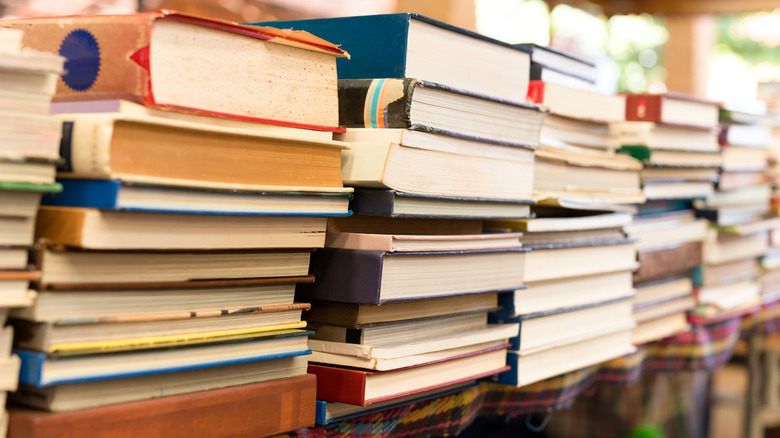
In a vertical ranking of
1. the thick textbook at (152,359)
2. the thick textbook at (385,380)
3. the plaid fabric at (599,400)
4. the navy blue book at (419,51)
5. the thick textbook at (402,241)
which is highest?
the navy blue book at (419,51)

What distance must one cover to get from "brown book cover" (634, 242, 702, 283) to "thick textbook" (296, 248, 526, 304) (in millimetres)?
591

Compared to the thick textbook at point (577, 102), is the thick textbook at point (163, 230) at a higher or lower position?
lower

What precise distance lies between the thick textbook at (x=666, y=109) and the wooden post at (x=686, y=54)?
275cm

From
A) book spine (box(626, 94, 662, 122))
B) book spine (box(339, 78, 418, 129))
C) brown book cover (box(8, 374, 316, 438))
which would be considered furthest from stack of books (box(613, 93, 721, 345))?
brown book cover (box(8, 374, 316, 438))

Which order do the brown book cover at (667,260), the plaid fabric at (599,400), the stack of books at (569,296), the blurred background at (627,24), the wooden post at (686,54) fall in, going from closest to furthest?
the plaid fabric at (599,400), the stack of books at (569,296), the brown book cover at (667,260), the blurred background at (627,24), the wooden post at (686,54)

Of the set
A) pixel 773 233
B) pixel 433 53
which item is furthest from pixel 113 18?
pixel 773 233

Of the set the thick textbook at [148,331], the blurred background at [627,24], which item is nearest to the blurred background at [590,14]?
the blurred background at [627,24]

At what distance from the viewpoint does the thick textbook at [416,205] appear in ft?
2.58

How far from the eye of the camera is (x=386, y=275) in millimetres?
772

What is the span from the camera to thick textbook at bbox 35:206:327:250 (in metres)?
0.57

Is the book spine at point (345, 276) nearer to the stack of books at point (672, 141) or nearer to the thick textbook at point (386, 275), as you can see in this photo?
the thick textbook at point (386, 275)

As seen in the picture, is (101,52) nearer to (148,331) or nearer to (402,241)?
(148,331)

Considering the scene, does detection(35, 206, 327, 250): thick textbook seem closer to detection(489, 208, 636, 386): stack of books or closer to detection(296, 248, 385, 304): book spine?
detection(296, 248, 385, 304): book spine

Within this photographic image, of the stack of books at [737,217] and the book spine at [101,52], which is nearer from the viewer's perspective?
the book spine at [101,52]
